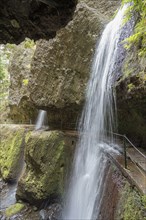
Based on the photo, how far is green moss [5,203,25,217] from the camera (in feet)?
23.9

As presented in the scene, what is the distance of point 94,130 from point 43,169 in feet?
7.58

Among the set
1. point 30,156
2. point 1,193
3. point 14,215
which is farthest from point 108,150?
point 1,193

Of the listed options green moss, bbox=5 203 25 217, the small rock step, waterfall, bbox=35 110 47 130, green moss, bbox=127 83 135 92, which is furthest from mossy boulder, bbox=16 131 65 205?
green moss, bbox=127 83 135 92

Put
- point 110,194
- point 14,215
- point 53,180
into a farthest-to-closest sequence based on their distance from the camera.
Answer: point 53,180 < point 14,215 < point 110,194

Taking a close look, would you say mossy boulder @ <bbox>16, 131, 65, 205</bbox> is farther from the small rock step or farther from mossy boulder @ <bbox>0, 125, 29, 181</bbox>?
the small rock step

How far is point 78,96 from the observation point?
26.3 ft

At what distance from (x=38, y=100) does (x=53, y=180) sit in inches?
129

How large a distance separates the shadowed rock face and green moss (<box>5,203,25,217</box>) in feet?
20.4

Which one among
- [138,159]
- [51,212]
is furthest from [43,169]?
[138,159]

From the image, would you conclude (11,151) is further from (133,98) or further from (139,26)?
(139,26)

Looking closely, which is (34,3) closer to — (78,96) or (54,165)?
(78,96)

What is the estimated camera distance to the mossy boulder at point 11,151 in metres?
9.97

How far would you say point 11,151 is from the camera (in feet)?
35.3

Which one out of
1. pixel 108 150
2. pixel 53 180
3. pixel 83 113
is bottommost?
pixel 53 180
